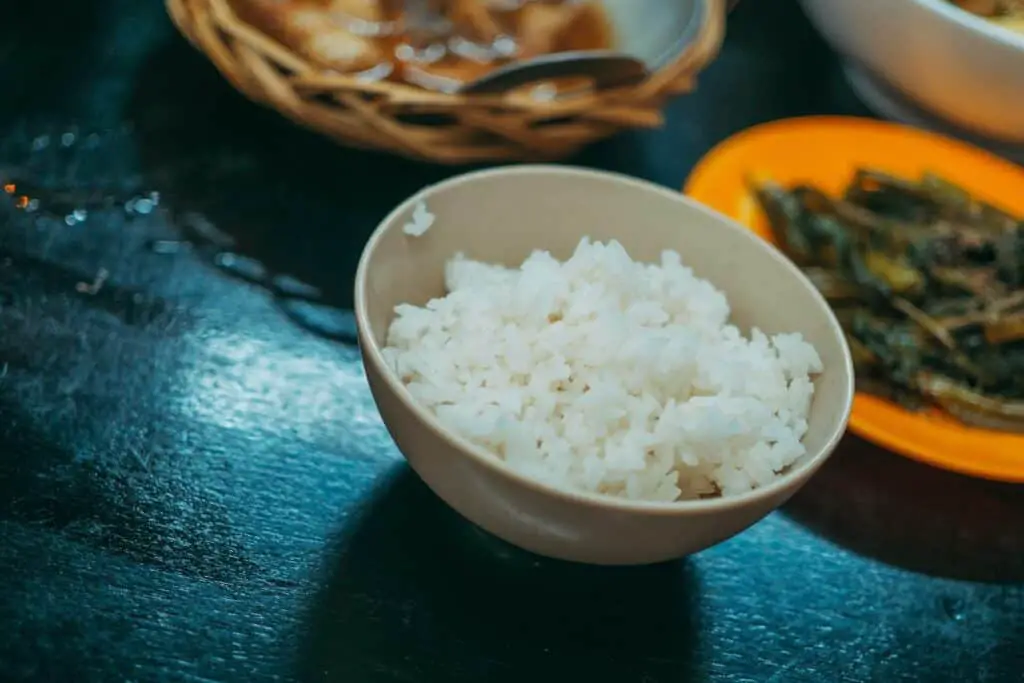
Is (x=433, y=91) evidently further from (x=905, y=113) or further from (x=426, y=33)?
(x=905, y=113)

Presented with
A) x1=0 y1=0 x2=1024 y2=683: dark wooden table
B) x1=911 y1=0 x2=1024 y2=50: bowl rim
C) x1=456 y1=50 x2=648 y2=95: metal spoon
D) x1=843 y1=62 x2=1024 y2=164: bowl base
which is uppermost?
x1=911 y1=0 x2=1024 y2=50: bowl rim

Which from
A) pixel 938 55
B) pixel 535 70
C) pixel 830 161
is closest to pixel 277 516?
pixel 535 70

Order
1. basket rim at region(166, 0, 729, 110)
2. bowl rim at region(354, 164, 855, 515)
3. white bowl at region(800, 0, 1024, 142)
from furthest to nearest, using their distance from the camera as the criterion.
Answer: white bowl at region(800, 0, 1024, 142) → basket rim at region(166, 0, 729, 110) → bowl rim at region(354, 164, 855, 515)

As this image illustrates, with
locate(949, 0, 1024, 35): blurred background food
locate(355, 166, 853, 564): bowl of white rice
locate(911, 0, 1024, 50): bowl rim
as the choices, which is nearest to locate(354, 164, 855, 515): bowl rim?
locate(355, 166, 853, 564): bowl of white rice

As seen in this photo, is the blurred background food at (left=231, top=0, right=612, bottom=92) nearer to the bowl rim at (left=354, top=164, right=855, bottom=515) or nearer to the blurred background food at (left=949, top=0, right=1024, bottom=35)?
the bowl rim at (left=354, top=164, right=855, bottom=515)

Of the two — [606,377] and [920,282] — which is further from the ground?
[606,377]
